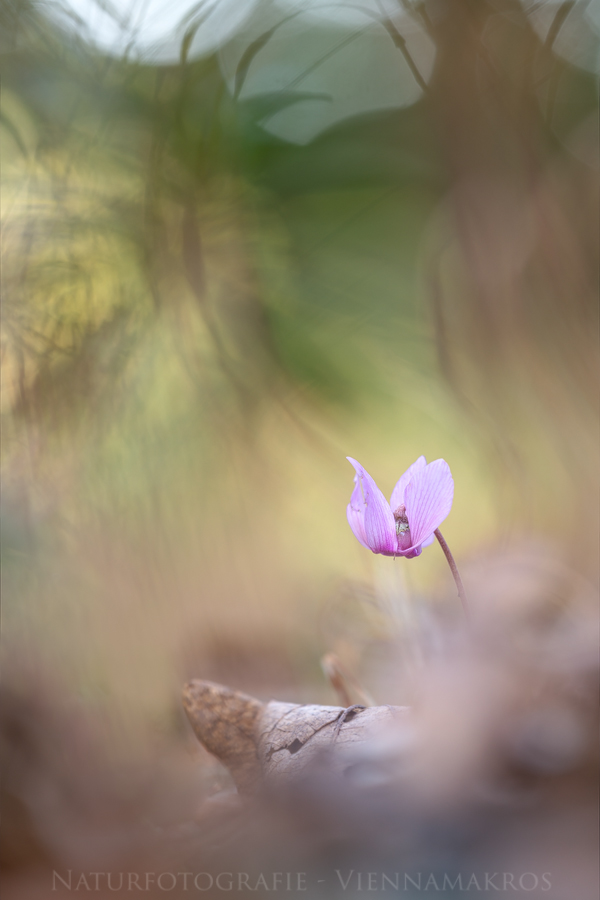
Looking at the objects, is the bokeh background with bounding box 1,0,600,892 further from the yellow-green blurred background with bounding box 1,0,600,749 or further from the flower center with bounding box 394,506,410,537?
the flower center with bounding box 394,506,410,537

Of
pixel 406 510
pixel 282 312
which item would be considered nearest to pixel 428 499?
pixel 406 510

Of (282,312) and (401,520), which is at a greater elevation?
(282,312)

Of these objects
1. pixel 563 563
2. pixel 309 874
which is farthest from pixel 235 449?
pixel 309 874

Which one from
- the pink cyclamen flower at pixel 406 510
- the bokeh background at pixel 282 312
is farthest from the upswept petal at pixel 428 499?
the bokeh background at pixel 282 312

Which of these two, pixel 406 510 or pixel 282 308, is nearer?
pixel 406 510

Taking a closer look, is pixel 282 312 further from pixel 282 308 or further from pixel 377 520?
pixel 377 520

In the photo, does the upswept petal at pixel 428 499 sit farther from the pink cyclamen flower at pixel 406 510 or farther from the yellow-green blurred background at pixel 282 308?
the yellow-green blurred background at pixel 282 308

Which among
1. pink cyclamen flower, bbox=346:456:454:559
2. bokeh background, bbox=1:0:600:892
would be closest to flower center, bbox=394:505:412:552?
pink cyclamen flower, bbox=346:456:454:559

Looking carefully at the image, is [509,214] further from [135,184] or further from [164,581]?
[164,581]
